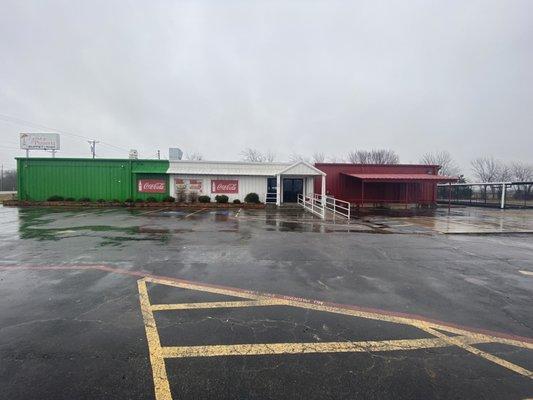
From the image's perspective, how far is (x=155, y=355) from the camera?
10.0 feet

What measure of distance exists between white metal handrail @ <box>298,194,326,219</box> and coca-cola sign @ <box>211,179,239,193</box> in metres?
5.79

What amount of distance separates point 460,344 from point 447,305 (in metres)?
1.26

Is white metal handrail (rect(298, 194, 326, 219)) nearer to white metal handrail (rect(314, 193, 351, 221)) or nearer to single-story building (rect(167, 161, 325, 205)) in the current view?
white metal handrail (rect(314, 193, 351, 221))

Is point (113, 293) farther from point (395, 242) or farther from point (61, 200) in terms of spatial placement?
point (61, 200)

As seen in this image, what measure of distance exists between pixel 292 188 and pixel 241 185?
4562 millimetres

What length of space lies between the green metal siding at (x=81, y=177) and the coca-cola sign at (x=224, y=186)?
4.39 m

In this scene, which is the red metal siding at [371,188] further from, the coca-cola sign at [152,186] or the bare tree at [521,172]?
the bare tree at [521,172]

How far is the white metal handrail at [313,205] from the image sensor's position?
1708cm

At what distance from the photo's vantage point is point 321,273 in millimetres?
6020

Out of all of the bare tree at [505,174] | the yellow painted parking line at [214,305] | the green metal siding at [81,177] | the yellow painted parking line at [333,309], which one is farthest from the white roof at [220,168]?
the bare tree at [505,174]

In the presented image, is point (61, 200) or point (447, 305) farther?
point (61, 200)

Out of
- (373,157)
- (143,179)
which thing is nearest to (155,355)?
(143,179)

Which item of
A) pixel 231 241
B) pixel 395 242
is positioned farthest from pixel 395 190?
pixel 231 241

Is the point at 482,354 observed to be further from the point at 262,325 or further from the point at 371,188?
the point at 371,188
